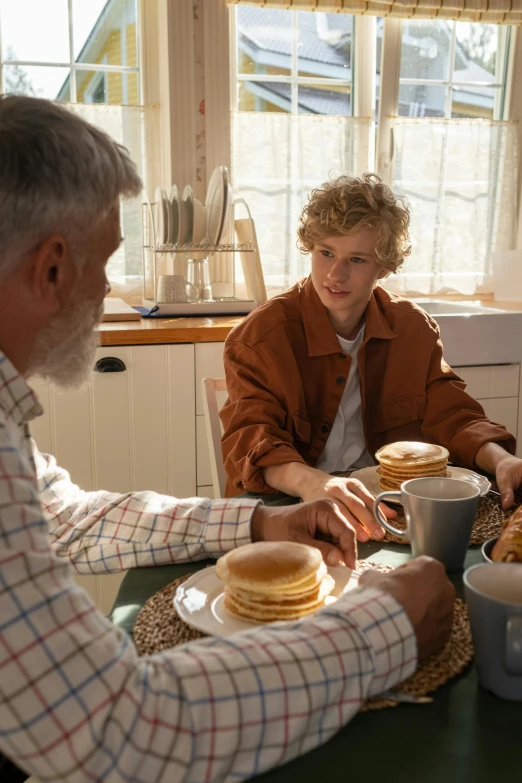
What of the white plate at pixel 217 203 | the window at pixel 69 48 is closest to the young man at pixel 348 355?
the white plate at pixel 217 203

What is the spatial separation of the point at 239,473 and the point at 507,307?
6.51 feet

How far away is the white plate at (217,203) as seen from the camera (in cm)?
274

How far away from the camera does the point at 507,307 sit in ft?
10.2

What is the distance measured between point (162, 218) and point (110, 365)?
679 millimetres

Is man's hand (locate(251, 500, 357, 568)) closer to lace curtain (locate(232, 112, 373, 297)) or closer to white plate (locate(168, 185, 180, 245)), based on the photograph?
white plate (locate(168, 185, 180, 245))

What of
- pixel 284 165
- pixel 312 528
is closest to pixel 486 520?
pixel 312 528

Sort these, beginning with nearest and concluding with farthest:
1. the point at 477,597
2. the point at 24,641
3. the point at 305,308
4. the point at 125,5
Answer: the point at 24,641 → the point at 477,597 → the point at 305,308 → the point at 125,5

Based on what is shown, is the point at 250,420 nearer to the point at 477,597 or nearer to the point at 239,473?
the point at 239,473

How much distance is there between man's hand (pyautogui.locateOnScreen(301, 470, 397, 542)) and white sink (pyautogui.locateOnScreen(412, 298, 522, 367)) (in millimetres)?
1522

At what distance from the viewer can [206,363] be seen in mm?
2436

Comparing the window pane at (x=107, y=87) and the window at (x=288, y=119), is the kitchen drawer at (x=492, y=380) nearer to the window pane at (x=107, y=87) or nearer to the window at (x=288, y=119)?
the window at (x=288, y=119)

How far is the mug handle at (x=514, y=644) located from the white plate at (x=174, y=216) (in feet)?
7.56

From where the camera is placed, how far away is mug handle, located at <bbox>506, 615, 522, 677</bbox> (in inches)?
25.7

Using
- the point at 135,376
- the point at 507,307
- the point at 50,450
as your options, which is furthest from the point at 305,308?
the point at 507,307
